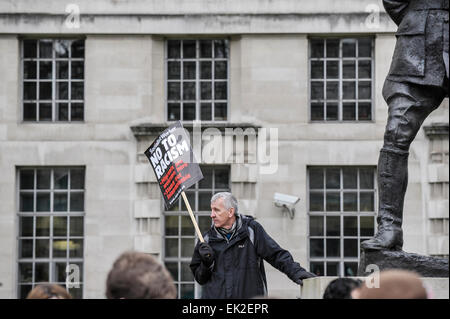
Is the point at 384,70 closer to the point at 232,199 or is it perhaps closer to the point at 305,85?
the point at 305,85

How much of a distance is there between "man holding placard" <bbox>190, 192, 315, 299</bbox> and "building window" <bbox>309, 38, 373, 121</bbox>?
13.2 m

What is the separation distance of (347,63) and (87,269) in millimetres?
6577

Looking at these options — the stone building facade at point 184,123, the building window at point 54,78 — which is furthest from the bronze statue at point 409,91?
the building window at point 54,78

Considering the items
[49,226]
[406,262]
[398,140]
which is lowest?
[49,226]

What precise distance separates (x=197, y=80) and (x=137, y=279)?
17939 millimetres

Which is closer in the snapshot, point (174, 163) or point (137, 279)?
point (137, 279)

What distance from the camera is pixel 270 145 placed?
2362 cm

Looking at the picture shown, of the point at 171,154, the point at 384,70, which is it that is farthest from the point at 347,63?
the point at 171,154

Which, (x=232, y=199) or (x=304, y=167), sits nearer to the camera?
(x=232, y=199)

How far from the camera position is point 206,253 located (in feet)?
34.0

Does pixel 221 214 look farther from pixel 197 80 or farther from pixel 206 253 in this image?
pixel 197 80

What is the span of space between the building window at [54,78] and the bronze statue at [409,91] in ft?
47.2
